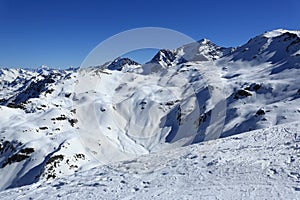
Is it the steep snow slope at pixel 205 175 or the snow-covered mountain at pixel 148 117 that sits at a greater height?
the snow-covered mountain at pixel 148 117

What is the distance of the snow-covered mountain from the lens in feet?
166

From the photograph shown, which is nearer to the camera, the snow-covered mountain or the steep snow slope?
the steep snow slope

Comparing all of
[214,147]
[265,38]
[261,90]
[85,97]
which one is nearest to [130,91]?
[85,97]

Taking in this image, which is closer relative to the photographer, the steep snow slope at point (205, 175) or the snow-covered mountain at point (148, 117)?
the steep snow slope at point (205, 175)

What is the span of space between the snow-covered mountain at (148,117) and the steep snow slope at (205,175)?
0.22 meters

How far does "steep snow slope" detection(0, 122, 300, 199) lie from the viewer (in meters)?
11.4

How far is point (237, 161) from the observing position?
14.4 m

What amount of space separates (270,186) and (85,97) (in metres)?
94.0

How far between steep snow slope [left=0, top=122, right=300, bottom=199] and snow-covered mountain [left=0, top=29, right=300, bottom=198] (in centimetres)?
22

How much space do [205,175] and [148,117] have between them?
72927 mm

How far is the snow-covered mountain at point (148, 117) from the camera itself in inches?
1996

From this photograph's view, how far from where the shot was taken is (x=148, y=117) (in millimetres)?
86312

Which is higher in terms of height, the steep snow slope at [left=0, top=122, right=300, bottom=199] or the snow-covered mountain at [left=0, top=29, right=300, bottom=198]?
the snow-covered mountain at [left=0, top=29, right=300, bottom=198]

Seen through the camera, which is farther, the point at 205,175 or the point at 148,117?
the point at 148,117
